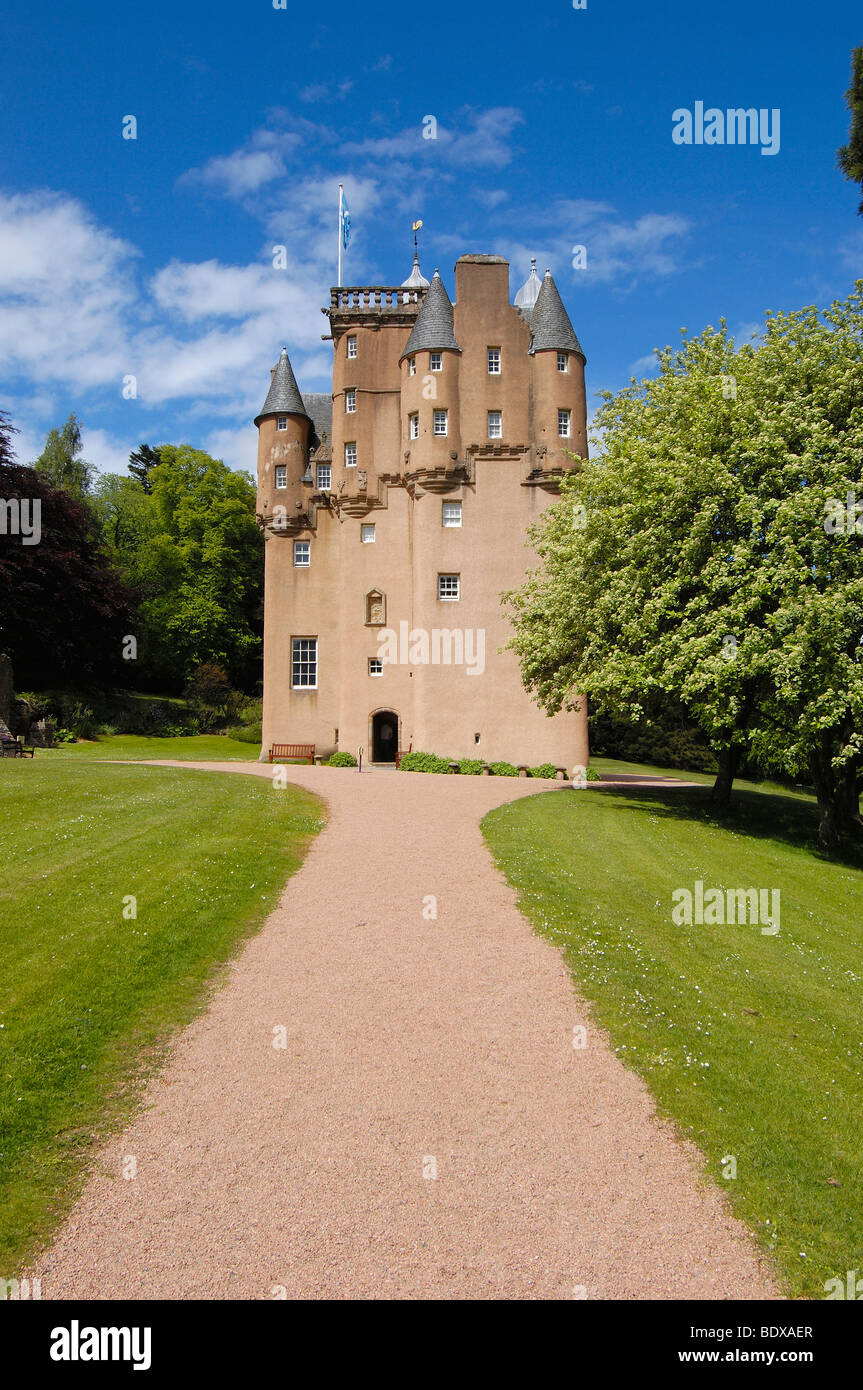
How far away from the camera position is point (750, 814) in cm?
2469

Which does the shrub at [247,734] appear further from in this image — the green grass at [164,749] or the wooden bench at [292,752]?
the wooden bench at [292,752]

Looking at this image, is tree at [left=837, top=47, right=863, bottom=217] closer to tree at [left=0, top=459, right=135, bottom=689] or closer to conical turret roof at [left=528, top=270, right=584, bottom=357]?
conical turret roof at [left=528, top=270, right=584, bottom=357]

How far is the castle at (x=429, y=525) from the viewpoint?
33250 mm

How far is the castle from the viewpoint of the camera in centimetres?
3325

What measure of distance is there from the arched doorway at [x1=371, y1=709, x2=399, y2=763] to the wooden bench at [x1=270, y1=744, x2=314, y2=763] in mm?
3026

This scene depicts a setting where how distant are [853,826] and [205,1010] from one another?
2080 cm

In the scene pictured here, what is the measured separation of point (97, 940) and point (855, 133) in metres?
17.8

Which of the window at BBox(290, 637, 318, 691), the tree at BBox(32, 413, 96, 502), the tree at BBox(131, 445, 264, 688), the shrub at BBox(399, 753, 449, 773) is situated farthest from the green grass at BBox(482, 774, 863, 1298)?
the tree at BBox(32, 413, 96, 502)

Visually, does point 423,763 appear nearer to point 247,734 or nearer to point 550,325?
point 247,734

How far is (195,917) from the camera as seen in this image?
36.9ft

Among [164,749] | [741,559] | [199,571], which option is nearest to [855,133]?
[741,559]

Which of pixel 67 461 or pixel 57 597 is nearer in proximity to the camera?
pixel 57 597
